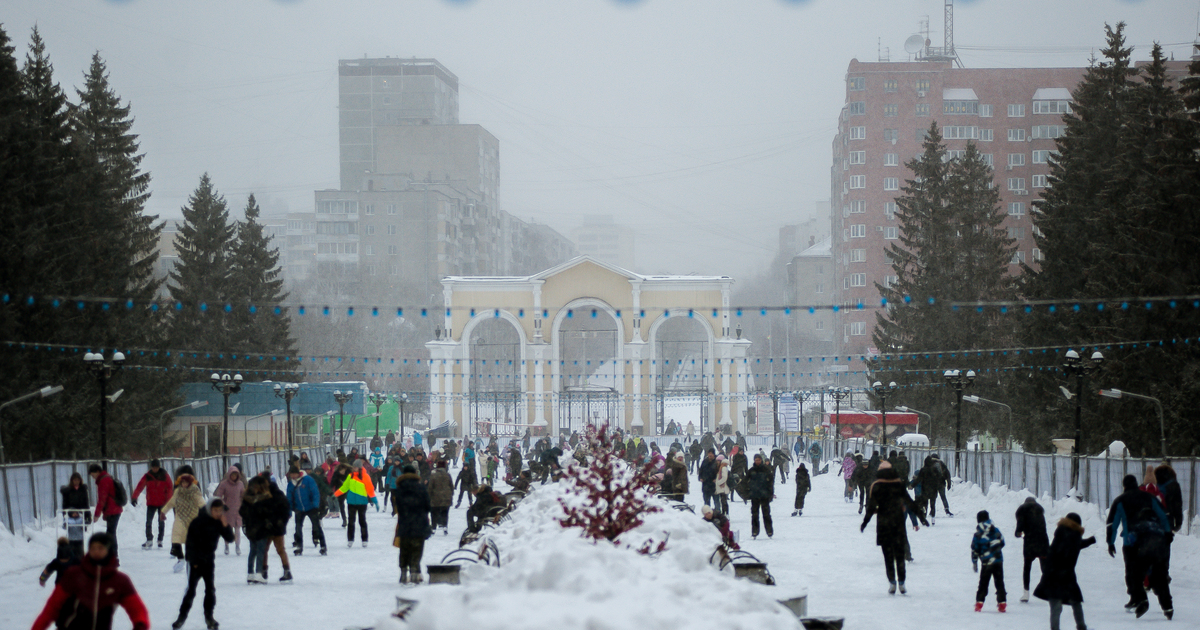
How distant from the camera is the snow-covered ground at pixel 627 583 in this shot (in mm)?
6957

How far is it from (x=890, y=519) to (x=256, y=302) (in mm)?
45339

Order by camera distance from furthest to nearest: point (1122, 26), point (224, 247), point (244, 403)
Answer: point (224, 247) → point (244, 403) → point (1122, 26)

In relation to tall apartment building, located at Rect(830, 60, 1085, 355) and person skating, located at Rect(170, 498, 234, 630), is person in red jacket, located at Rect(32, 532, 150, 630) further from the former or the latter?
tall apartment building, located at Rect(830, 60, 1085, 355)

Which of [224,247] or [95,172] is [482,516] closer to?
[95,172]

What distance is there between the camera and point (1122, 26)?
Result: 4094cm

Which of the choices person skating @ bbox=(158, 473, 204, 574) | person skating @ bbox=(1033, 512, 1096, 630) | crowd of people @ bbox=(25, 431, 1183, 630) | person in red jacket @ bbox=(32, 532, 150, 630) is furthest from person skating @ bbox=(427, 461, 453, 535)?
person in red jacket @ bbox=(32, 532, 150, 630)

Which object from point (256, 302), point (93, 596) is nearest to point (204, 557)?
point (93, 596)

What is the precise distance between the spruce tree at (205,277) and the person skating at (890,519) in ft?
137

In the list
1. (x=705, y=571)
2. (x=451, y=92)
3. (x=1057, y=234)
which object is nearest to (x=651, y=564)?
(x=705, y=571)

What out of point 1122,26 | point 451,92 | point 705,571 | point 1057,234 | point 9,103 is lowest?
point 705,571

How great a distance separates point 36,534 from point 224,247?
38637 millimetres

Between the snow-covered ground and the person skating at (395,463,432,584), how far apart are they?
31 cm

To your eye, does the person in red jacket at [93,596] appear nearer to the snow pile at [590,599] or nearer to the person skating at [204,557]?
the snow pile at [590,599]

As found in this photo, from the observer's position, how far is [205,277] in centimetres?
5559
